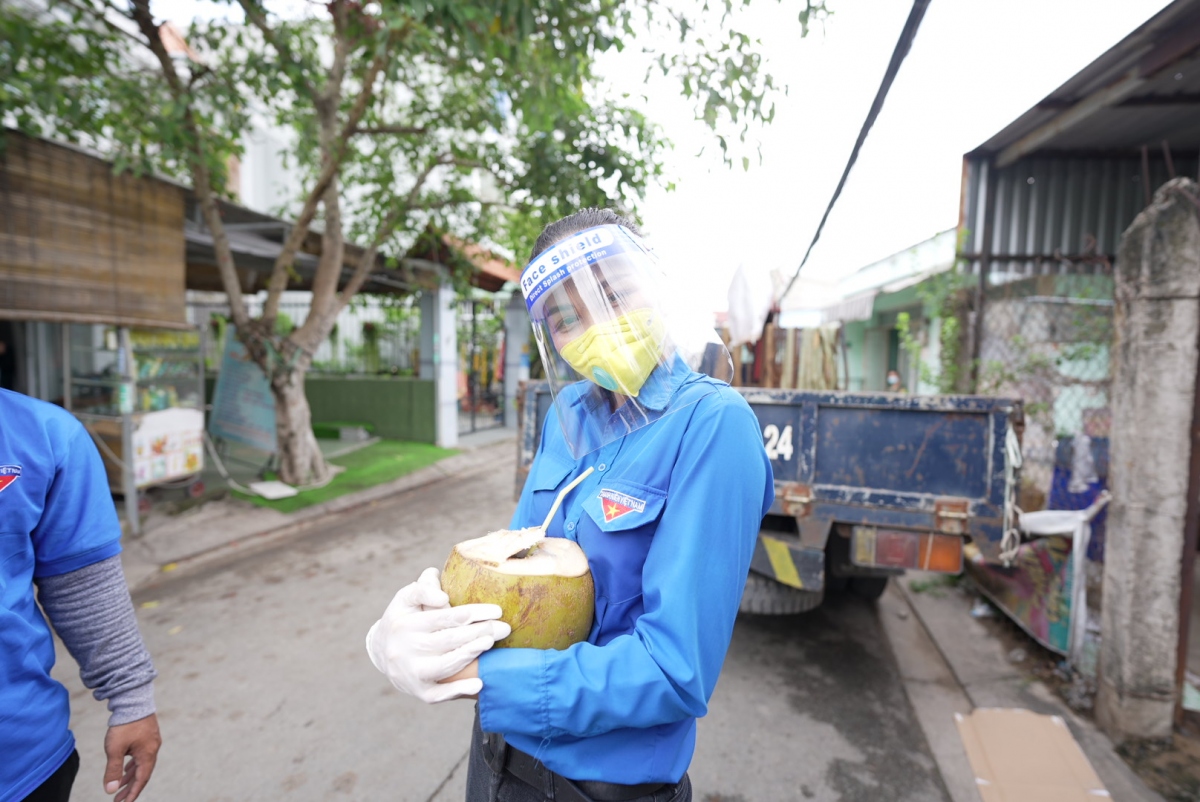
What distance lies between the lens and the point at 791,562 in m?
3.05

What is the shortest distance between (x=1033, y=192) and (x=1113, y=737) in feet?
16.5

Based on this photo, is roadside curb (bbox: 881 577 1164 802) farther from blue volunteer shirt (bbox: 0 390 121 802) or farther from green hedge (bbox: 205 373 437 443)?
green hedge (bbox: 205 373 437 443)

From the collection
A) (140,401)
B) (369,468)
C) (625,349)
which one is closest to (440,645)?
(625,349)

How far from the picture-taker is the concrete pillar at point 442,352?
10188 millimetres

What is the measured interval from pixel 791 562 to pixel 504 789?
218 cm

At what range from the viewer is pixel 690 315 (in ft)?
4.06

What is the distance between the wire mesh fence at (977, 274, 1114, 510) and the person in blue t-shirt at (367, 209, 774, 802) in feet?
15.5

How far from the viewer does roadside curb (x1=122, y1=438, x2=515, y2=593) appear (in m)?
4.98

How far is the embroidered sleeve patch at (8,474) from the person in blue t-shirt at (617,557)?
80cm

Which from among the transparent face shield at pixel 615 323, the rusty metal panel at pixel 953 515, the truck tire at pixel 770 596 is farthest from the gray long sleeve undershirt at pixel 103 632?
the rusty metal panel at pixel 953 515

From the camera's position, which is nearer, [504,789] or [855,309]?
[504,789]

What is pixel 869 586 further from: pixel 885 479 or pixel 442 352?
pixel 442 352

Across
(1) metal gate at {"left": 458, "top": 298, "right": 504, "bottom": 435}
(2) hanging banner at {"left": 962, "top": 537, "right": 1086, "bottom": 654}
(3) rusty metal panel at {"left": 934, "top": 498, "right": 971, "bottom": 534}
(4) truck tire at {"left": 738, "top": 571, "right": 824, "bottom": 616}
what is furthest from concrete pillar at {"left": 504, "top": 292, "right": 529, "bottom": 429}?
(3) rusty metal panel at {"left": 934, "top": 498, "right": 971, "bottom": 534}

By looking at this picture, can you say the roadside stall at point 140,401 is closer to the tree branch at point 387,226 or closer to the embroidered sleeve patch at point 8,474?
the tree branch at point 387,226
